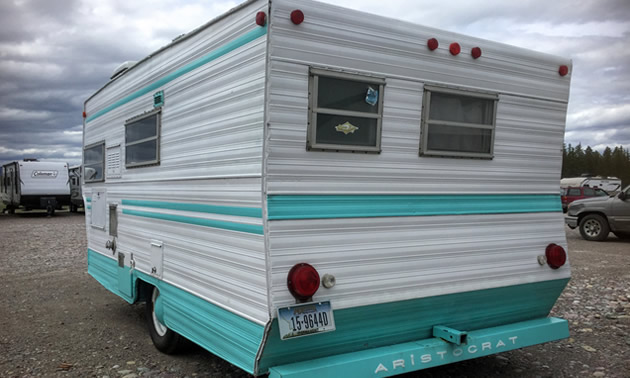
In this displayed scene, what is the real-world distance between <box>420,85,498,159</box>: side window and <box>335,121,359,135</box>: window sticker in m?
0.56

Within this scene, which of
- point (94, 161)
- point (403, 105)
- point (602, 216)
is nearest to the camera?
point (403, 105)

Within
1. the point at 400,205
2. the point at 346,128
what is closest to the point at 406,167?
the point at 400,205

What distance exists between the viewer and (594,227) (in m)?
13.4

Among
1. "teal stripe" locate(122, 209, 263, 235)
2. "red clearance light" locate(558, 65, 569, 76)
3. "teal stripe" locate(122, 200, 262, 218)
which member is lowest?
"teal stripe" locate(122, 209, 263, 235)

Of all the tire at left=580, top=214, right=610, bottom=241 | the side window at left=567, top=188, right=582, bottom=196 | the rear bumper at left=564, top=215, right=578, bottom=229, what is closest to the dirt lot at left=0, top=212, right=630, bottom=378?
the tire at left=580, top=214, right=610, bottom=241

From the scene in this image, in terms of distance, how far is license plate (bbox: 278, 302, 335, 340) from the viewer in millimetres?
2967

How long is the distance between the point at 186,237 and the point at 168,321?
0.85 m

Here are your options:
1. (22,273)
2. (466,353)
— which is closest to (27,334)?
(22,273)

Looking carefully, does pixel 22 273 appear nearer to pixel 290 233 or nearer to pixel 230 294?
pixel 230 294

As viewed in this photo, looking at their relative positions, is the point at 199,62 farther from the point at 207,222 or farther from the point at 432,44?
the point at 432,44

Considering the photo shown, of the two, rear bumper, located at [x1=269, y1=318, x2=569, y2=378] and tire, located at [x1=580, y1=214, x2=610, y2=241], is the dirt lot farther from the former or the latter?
tire, located at [x1=580, y1=214, x2=610, y2=241]

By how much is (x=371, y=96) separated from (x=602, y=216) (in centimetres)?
1216

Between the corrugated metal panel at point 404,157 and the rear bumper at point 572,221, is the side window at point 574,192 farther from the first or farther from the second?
the corrugated metal panel at point 404,157

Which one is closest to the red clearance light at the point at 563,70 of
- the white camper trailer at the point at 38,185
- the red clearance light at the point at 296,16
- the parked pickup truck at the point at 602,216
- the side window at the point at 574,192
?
the red clearance light at the point at 296,16
